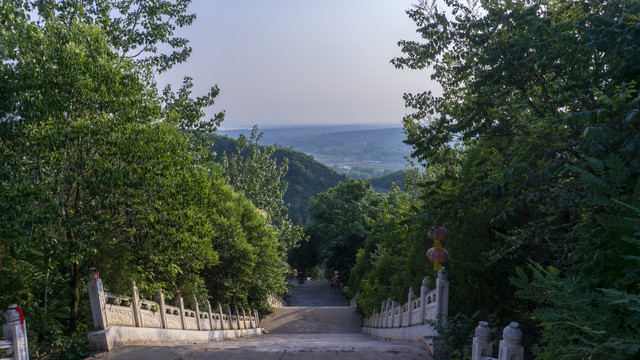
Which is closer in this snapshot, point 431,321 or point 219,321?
point 431,321

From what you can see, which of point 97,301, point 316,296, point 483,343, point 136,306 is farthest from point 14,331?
point 316,296

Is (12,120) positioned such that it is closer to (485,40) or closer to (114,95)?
(114,95)

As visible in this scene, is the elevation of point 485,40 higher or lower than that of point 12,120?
higher

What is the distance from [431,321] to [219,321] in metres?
7.25

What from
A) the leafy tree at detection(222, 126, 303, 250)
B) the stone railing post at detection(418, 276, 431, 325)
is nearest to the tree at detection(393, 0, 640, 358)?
the stone railing post at detection(418, 276, 431, 325)

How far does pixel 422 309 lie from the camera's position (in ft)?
28.2

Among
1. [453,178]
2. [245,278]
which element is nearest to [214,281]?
[245,278]

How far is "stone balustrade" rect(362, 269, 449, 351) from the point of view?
7531 millimetres

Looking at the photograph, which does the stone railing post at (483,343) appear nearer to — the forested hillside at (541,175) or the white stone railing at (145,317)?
the forested hillside at (541,175)

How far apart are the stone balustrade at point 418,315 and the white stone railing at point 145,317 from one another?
4961 millimetres

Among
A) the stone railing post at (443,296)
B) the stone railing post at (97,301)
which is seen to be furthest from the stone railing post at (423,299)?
the stone railing post at (97,301)

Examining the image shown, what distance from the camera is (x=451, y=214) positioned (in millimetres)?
6672

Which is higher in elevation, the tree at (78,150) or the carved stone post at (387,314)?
the tree at (78,150)

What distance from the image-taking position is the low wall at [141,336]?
6.35 m
